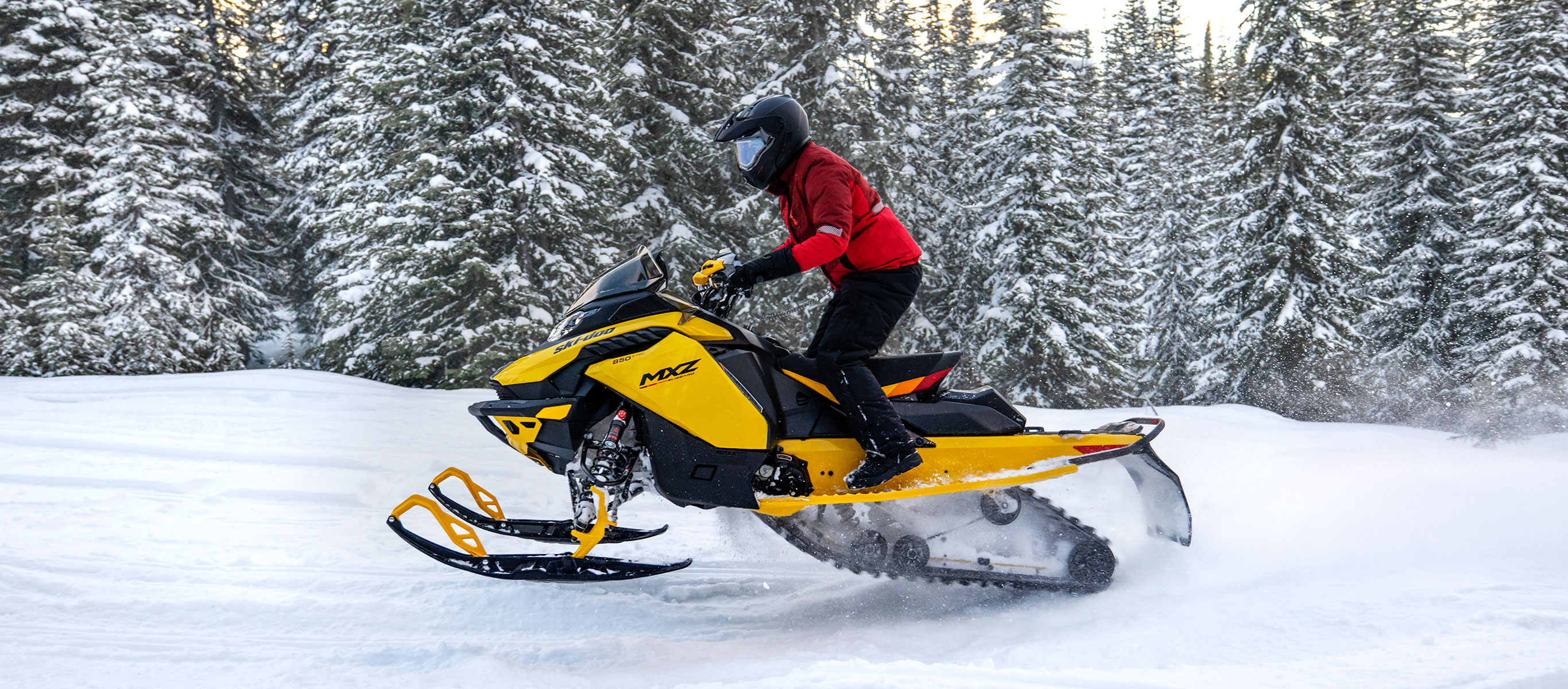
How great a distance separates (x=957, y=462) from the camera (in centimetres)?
396

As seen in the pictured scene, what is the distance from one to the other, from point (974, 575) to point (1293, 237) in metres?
15.9

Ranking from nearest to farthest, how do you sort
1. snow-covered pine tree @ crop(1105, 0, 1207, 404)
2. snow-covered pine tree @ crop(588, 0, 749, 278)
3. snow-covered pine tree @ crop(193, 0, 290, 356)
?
1. snow-covered pine tree @ crop(588, 0, 749, 278)
2. snow-covered pine tree @ crop(193, 0, 290, 356)
3. snow-covered pine tree @ crop(1105, 0, 1207, 404)

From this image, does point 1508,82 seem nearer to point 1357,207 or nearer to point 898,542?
point 1357,207

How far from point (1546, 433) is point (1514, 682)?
6.80 meters

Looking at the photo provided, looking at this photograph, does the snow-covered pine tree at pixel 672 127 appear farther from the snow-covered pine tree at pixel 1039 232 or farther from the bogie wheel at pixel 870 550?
the bogie wheel at pixel 870 550

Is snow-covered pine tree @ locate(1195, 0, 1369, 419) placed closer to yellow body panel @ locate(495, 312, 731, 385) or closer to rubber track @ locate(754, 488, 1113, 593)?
rubber track @ locate(754, 488, 1113, 593)

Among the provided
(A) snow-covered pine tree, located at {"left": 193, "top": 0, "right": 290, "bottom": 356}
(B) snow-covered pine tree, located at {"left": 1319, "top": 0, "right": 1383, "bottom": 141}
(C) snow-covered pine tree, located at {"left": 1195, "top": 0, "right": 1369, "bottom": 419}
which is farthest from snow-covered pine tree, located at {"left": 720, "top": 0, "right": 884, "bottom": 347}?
(A) snow-covered pine tree, located at {"left": 193, "top": 0, "right": 290, "bottom": 356}

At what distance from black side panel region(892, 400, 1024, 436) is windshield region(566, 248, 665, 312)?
1.26 metres

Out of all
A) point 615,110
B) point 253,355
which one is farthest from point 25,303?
point 615,110

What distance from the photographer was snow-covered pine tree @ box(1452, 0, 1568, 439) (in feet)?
52.1

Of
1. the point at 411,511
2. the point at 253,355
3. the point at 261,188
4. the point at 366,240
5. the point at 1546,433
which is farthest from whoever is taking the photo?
the point at 261,188

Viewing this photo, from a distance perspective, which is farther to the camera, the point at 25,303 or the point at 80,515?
the point at 25,303

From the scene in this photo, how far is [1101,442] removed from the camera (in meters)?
3.97

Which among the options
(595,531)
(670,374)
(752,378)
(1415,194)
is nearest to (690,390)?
(670,374)
